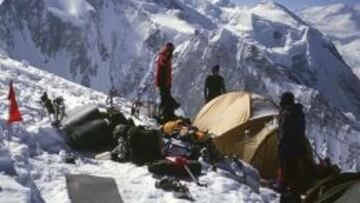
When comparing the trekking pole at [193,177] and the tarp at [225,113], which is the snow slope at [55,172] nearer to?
the trekking pole at [193,177]

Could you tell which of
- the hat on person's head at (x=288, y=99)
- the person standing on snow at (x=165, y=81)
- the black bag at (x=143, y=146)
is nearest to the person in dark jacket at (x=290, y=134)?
the hat on person's head at (x=288, y=99)

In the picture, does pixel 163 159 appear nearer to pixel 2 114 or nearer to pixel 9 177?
pixel 2 114

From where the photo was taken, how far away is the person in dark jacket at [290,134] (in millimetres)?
15133

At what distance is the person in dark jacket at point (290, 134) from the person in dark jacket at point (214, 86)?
9.74m

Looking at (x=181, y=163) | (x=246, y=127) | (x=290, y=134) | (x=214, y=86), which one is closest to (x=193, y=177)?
(x=181, y=163)

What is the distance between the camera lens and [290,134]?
49.8 ft

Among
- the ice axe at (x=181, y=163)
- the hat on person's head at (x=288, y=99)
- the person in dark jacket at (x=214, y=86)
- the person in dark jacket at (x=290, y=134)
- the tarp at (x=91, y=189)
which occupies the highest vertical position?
the hat on person's head at (x=288, y=99)

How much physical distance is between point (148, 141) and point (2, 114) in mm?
3870

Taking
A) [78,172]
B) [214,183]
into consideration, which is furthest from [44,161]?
[214,183]

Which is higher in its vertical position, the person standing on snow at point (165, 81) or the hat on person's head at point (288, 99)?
the hat on person's head at point (288, 99)

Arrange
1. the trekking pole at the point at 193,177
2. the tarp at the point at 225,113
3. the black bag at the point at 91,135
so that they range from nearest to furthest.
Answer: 1. the trekking pole at the point at 193,177
2. the black bag at the point at 91,135
3. the tarp at the point at 225,113

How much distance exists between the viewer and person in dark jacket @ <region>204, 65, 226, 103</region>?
25.0 metres

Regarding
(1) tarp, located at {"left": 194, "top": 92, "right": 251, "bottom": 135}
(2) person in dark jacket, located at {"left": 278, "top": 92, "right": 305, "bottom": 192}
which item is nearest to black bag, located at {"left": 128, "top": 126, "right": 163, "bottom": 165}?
(2) person in dark jacket, located at {"left": 278, "top": 92, "right": 305, "bottom": 192}

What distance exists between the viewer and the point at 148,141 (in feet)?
52.4
